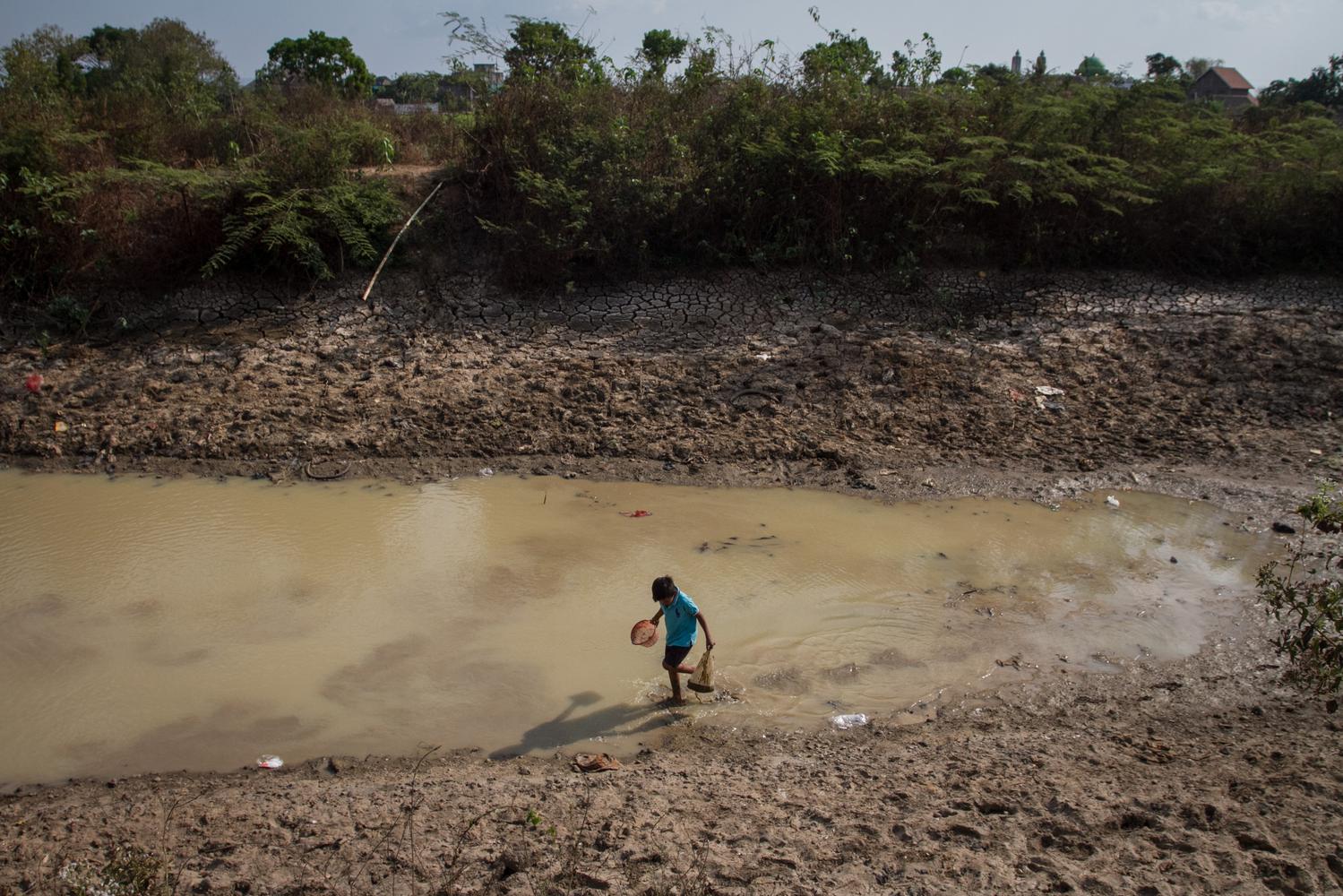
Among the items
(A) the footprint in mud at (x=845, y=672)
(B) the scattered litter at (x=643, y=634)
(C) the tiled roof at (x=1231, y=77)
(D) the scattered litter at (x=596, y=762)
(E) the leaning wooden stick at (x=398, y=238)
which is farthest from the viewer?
(C) the tiled roof at (x=1231, y=77)

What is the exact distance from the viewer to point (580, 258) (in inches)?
450

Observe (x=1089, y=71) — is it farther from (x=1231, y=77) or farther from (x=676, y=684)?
(x=1231, y=77)

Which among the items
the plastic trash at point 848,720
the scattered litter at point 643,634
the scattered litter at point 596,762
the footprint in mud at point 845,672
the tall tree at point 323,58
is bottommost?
the scattered litter at point 596,762

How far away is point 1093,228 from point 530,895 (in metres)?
11.4

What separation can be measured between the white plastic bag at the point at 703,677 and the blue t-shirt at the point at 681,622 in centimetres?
16

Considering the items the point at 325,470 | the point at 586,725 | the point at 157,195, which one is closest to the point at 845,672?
the point at 586,725

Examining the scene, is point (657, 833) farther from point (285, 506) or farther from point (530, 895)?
point (285, 506)

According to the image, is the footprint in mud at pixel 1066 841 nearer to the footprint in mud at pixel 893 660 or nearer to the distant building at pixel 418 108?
the footprint in mud at pixel 893 660

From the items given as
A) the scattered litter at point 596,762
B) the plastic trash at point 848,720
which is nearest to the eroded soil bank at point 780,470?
the plastic trash at point 848,720

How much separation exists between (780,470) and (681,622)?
3701 mm

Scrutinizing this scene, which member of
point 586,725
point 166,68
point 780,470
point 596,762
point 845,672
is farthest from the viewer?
point 166,68

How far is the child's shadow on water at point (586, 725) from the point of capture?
5148 millimetres

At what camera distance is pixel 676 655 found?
17.7 feet

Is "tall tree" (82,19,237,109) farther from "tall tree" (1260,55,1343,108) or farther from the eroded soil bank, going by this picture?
"tall tree" (1260,55,1343,108)
